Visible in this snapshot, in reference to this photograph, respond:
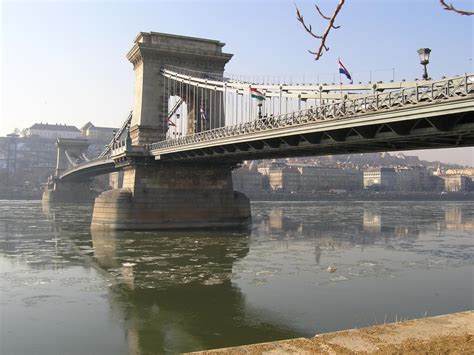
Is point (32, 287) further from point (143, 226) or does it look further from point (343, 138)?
point (143, 226)

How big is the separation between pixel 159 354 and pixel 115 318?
11.0ft

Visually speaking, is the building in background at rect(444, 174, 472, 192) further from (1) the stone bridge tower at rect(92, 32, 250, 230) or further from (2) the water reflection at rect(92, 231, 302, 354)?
(2) the water reflection at rect(92, 231, 302, 354)

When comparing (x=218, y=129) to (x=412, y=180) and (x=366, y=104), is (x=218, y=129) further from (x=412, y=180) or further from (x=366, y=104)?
(x=412, y=180)

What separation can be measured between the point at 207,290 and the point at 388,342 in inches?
399

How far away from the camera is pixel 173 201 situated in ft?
130

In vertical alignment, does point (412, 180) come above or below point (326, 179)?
above

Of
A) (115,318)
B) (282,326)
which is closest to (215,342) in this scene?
(282,326)

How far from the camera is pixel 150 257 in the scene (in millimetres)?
24188

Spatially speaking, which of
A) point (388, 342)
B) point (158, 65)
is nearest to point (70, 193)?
point (158, 65)

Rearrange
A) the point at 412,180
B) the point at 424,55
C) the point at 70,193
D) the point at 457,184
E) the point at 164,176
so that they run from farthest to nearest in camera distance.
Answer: the point at 457,184 → the point at 412,180 → the point at 70,193 → the point at 164,176 → the point at 424,55

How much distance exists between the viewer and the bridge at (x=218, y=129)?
62.4 feet

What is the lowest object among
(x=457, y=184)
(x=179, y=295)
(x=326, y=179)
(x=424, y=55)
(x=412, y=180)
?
(x=179, y=295)

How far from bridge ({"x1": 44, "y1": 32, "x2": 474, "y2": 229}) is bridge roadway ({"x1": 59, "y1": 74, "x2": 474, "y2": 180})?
43mm

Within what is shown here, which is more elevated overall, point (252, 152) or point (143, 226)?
point (252, 152)
